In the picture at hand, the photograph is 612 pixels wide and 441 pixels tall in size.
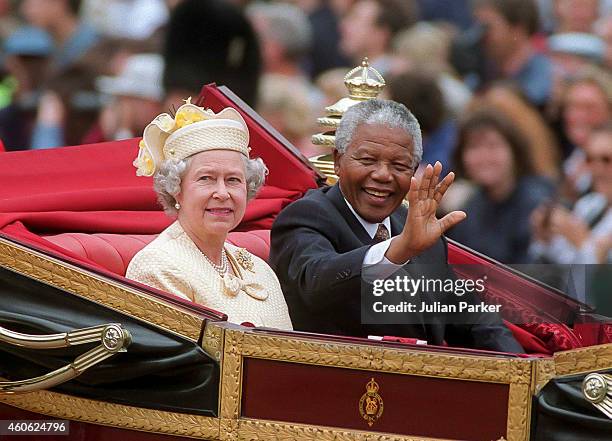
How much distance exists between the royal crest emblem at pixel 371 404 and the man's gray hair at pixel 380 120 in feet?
2.27

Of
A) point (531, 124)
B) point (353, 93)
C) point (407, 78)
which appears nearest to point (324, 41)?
point (407, 78)

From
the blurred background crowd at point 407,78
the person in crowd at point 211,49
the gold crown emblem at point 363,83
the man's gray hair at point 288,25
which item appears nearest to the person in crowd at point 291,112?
the blurred background crowd at point 407,78

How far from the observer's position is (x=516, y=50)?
19.7 feet

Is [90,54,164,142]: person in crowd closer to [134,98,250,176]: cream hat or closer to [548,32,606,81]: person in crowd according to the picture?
[548,32,606,81]: person in crowd

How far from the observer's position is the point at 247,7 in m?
7.28

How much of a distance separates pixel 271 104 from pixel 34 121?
1.07 meters

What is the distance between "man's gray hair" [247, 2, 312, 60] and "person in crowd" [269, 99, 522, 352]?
8.96 feet

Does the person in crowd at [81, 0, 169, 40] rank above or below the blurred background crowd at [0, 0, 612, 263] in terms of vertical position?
above

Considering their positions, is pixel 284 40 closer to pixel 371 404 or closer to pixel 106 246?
pixel 106 246

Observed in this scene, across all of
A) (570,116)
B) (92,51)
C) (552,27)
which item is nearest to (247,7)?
(92,51)

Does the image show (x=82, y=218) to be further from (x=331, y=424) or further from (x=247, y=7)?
(x=247, y=7)

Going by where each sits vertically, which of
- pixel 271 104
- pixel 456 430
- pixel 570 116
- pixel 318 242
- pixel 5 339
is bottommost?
pixel 456 430

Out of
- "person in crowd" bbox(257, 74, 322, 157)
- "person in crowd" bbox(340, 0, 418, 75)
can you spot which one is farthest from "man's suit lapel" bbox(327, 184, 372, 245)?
"person in crowd" bbox(340, 0, 418, 75)

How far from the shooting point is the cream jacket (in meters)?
3.99
